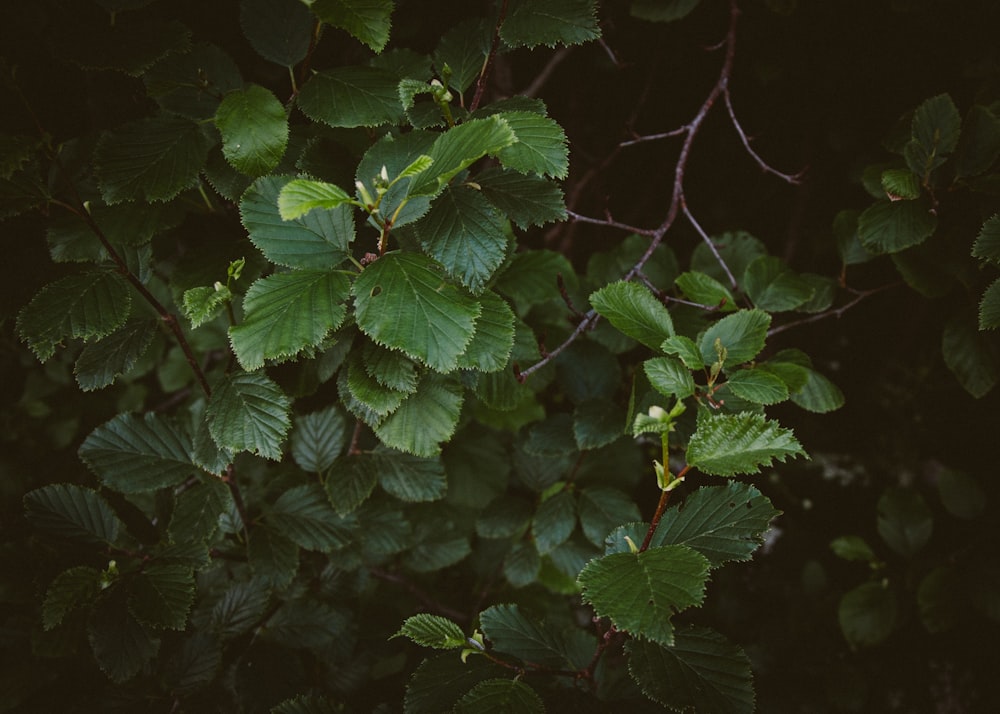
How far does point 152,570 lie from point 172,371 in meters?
0.84

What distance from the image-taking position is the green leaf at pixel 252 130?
842mm

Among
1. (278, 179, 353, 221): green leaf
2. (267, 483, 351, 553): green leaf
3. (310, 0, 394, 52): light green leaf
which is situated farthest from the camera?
(267, 483, 351, 553): green leaf

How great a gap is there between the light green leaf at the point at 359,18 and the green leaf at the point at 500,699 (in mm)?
947

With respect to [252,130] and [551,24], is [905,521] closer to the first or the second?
[551,24]

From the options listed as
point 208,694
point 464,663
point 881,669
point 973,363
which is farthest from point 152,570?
point 881,669

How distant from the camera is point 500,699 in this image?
2.73 ft

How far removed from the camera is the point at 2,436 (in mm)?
1950

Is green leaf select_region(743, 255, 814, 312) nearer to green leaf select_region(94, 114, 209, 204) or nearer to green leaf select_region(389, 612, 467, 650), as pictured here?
green leaf select_region(389, 612, 467, 650)

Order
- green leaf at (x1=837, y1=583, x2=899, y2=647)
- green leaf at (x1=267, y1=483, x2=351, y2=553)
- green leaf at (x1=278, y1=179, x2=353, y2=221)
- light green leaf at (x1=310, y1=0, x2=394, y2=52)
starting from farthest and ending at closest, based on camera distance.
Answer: green leaf at (x1=837, y1=583, x2=899, y2=647) < green leaf at (x1=267, y1=483, x2=351, y2=553) < light green leaf at (x1=310, y1=0, x2=394, y2=52) < green leaf at (x1=278, y1=179, x2=353, y2=221)

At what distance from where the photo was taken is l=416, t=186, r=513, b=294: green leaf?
826 millimetres

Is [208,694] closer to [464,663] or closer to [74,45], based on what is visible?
[464,663]

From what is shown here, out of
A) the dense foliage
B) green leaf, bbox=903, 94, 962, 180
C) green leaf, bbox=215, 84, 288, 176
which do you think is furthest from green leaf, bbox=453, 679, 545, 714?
green leaf, bbox=903, 94, 962, 180

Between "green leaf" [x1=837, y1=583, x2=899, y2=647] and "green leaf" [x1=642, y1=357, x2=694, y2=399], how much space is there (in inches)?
50.4

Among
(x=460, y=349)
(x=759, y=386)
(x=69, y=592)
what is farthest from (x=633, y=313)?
(x=69, y=592)
